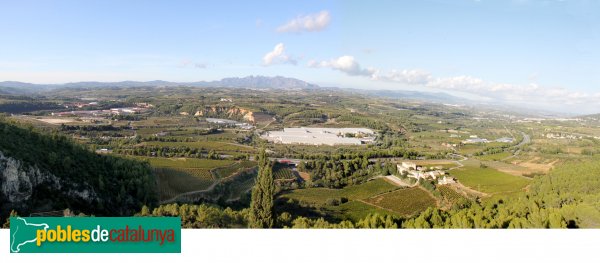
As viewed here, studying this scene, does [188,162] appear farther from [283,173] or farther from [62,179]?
[62,179]

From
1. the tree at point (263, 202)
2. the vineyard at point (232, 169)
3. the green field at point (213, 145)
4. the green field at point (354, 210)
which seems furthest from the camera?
the green field at point (213, 145)

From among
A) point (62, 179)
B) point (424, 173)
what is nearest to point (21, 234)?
point (62, 179)

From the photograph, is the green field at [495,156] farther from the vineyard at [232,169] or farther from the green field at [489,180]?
the vineyard at [232,169]

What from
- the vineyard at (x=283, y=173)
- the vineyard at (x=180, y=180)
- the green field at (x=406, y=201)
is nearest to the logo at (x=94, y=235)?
the green field at (x=406, y=201)

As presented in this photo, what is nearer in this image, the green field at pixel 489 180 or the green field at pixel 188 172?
the green field at pixel 489 180

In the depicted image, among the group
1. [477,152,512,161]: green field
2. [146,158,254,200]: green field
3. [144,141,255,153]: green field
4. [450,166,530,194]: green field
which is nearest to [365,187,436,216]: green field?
[450,166,530,194]: green field

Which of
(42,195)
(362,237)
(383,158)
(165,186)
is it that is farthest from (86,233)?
(383,158)
